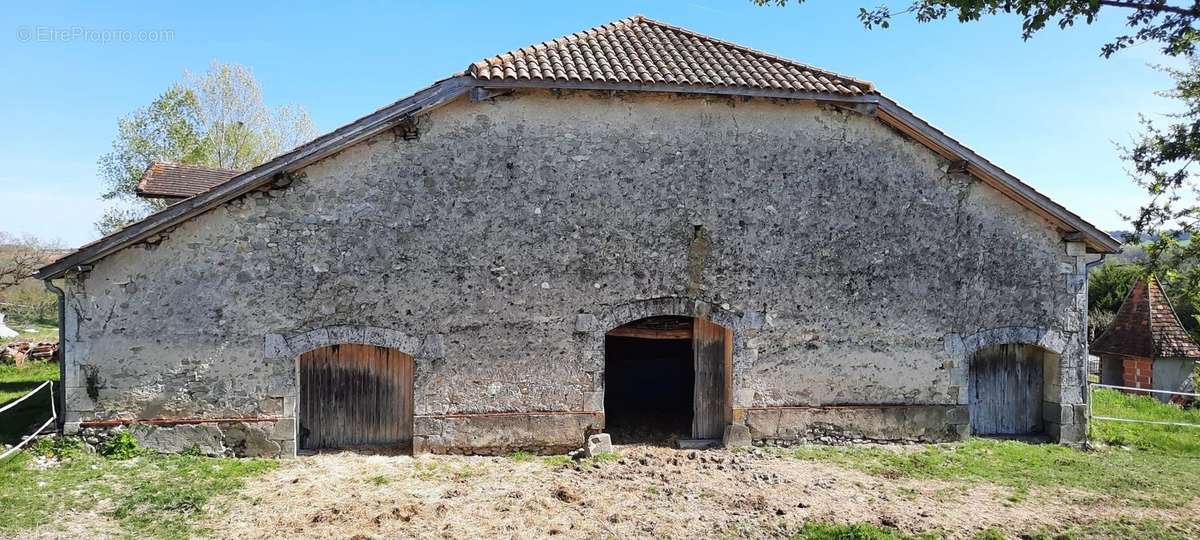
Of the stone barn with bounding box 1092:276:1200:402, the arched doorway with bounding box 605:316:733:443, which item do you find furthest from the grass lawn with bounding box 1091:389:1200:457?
the arched doorway with bounding box 605:316:733:443

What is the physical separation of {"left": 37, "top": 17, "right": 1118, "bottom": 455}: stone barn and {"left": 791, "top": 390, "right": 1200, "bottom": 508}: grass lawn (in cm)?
45

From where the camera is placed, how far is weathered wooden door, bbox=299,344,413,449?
26.3 feet

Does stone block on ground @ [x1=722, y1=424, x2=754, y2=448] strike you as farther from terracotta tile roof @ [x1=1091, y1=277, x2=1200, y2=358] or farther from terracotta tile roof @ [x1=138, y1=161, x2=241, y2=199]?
terracotta tile roof @ [x1=1091, y1=277, x2=1200, y2=358]

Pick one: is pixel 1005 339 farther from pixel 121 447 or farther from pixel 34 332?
pixel 34 332

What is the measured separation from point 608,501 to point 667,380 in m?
6.30

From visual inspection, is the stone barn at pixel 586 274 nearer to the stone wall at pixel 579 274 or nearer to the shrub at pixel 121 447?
the stone wall at pixel 579 274

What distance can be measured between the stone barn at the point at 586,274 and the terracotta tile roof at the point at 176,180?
3.73 meters

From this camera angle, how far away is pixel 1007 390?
949cm

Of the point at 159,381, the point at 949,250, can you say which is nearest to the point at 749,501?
the point at 949,250

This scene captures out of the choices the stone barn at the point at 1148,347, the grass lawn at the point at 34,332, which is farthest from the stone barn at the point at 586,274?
the grass lawn at the point at 34,332

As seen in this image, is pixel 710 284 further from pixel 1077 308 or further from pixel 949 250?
pixel 1077 308

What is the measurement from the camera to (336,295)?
25.3ft

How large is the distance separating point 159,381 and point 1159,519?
10.7 meters

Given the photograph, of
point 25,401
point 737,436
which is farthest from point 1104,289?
point 25,401
